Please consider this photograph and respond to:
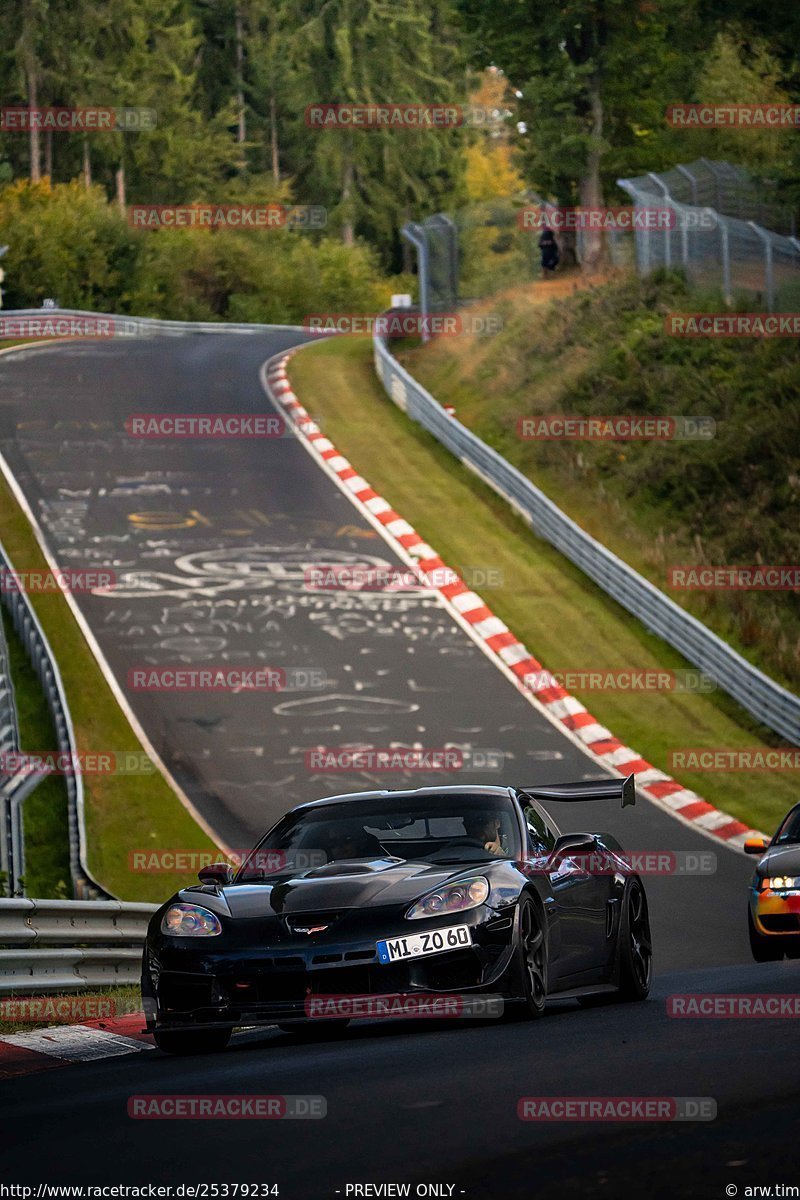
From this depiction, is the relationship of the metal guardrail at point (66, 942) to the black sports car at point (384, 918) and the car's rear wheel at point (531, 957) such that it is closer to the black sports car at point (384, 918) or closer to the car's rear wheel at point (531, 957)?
the black sports car at point (384, 918)

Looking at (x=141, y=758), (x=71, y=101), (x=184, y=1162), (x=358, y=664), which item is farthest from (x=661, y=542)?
(x=71, y=101)

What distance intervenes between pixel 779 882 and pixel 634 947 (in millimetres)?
3038

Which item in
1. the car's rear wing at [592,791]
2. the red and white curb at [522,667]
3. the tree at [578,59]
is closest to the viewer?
the car's rear wing at [592,791]

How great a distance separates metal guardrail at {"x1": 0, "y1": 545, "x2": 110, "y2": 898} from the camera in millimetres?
14703

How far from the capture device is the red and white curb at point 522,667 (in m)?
20.6

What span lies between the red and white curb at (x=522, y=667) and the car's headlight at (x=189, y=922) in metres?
11.3

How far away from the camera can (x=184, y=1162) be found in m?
5.42

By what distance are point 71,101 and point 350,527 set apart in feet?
199

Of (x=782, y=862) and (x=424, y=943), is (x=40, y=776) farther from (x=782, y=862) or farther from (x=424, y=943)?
(x=424, y=943)

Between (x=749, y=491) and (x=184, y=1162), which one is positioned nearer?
(x=184, y=1162)

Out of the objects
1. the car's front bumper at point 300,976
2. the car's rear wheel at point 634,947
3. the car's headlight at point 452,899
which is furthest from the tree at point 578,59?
the car's front bumper at point 300,976

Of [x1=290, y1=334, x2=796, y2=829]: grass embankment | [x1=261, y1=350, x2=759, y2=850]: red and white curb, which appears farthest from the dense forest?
[x1=261, y1=350, x2=759, y2=850]: red and white curb

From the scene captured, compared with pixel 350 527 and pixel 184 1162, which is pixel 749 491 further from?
pixel 184 1162

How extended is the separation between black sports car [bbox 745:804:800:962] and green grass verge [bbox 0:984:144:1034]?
4.28 metres
